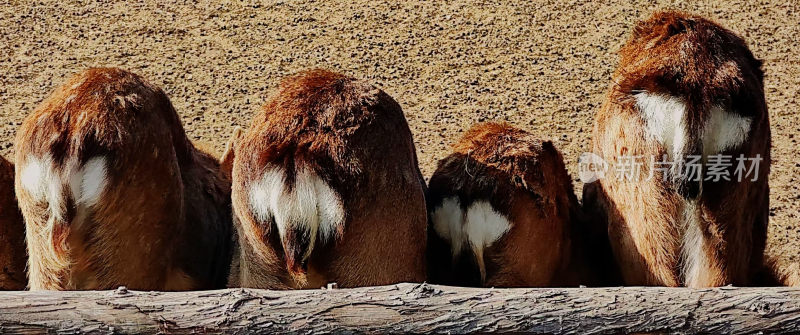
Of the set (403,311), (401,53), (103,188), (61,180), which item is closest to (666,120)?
(403,311)

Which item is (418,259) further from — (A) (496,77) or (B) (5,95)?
(B) (5,95)

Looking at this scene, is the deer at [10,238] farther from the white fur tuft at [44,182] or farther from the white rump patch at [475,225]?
the white rump patch at [475,225]

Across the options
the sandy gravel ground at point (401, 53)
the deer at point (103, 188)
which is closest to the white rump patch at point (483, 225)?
the deer at point (103, 188)

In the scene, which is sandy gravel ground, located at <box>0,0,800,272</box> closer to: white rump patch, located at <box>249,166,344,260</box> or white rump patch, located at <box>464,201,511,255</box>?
white rump patch, located at <box>464,201,511,255</box>

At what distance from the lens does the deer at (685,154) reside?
3.32 m

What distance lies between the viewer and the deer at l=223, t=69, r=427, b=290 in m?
3.11

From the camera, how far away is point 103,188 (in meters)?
3.18

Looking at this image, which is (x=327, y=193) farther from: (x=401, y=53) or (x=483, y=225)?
(x=401, y=53)

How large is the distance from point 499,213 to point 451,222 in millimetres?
181

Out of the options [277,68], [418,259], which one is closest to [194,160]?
[418,259]

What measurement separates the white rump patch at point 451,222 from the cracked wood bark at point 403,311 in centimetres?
65

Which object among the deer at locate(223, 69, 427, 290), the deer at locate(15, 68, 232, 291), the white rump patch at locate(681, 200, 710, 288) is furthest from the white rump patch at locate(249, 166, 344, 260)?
the white rump patch at locate(681, 200, 710, 288)

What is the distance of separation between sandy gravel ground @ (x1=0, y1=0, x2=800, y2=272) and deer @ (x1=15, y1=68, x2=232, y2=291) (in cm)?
247

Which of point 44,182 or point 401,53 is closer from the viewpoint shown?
point 44,182
